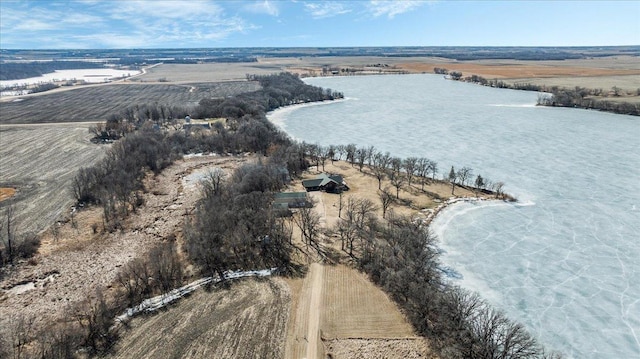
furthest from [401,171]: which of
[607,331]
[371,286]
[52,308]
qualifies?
[52,308]

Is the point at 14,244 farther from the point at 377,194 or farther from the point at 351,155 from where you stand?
the point at 351,155

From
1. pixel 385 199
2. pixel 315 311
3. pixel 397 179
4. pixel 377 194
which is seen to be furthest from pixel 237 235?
pixel 397 179

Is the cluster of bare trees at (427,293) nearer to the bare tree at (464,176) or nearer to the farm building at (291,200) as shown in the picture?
the farm building at (291,200)

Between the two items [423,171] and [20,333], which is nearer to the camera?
[20,333]

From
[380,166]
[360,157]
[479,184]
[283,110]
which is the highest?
[283,110]

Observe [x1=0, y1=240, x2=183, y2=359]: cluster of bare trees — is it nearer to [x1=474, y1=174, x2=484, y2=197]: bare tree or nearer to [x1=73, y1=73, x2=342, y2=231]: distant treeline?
[x1=73, y1=73, x2=342, y2=231]: distant treeline

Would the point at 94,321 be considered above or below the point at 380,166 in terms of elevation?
below
